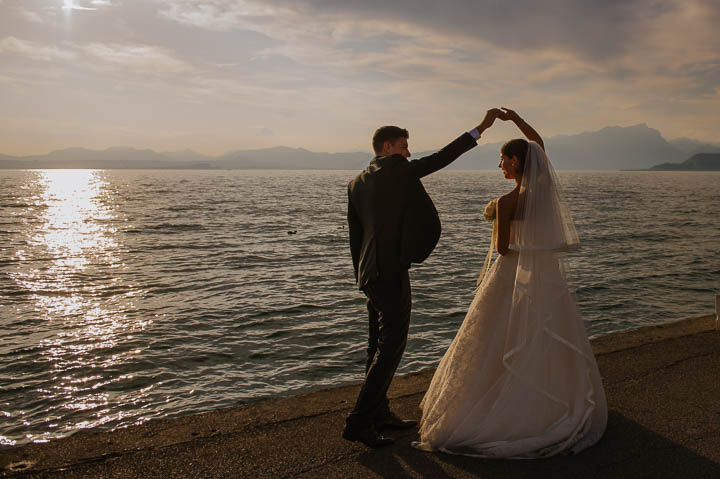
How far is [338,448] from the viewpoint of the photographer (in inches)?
163

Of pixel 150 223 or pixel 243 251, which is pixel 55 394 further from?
pixel 150 223

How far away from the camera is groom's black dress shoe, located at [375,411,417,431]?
4508 millimetres

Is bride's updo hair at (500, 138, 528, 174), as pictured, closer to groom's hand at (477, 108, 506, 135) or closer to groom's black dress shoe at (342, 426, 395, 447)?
groom's hand at (477, 108, 506, 135)

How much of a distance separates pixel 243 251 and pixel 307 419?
1761cm

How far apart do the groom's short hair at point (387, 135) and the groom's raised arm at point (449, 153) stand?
0.31 m

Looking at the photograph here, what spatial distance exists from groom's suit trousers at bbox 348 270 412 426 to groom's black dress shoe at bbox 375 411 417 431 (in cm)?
30

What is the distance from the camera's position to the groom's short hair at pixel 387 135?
168 inches

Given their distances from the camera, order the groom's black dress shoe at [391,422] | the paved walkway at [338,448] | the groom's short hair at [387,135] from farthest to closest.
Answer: the groom's black dress shoe at [391,422]
the groom's short hair at [387,135]
the paved walkway at [338,448]

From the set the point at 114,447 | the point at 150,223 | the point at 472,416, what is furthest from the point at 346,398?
the point at 150,223

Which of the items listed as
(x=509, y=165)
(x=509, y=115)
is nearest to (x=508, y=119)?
(x=509, y=115)

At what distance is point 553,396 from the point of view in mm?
4117

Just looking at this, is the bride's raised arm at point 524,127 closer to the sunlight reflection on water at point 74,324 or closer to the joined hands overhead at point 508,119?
the joined hands overhead at point 508,119

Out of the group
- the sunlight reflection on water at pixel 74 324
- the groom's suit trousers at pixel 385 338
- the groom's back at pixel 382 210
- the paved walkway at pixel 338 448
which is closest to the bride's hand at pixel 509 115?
the groom's back at pixel 382 210

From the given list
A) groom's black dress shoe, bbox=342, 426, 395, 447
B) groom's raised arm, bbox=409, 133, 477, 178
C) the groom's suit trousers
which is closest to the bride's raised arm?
groom's raised arm, bbox=409, 133, 477, 178
